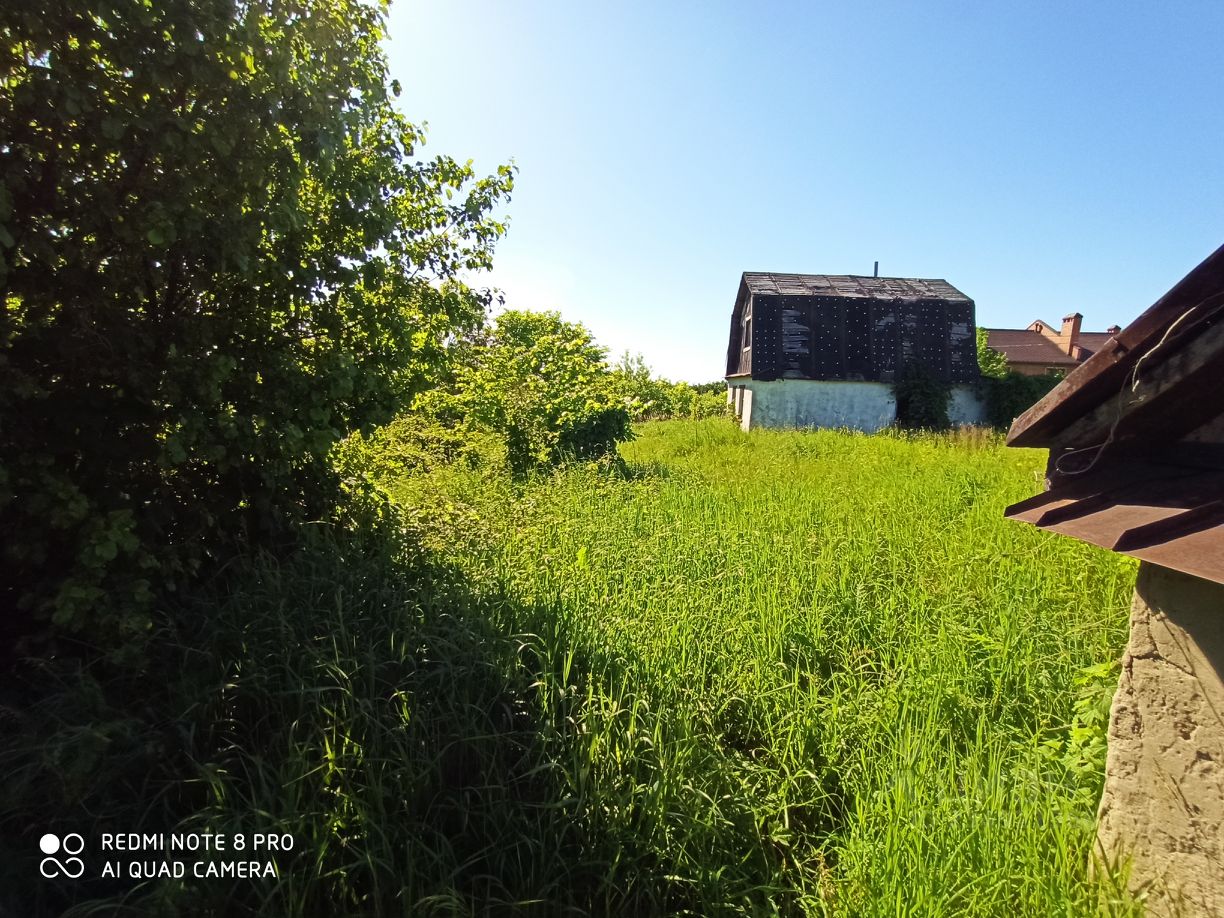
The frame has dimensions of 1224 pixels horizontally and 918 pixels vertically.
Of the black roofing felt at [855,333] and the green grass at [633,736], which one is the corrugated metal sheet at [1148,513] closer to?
the green grass at [633,736]

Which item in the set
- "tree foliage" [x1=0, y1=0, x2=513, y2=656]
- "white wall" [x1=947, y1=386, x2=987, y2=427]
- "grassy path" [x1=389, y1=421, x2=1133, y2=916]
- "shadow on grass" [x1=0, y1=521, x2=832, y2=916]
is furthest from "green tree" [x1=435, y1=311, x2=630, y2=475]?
"white wall" [x1=947, y1=386, x2=987, y2=427]

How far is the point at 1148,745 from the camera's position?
162cm

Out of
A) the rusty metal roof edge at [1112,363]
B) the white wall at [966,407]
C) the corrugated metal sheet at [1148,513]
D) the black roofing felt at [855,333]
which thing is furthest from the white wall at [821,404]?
the corrugated metal sheet at [1148,513]

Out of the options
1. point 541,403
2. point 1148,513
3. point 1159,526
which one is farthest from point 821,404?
point 1159,526

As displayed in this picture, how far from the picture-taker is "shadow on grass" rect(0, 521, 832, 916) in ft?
6.25

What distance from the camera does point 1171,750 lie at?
5.11 ft

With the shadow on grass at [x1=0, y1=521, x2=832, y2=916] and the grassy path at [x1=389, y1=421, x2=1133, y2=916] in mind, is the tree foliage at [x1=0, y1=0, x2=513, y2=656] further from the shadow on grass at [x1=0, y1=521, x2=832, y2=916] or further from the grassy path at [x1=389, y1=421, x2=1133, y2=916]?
the grassy path at [x1=389, y1=421, x2=1133, y2=916]

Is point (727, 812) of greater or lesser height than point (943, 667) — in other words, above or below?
below

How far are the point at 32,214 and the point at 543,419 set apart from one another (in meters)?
7.16

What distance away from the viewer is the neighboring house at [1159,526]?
1291mm

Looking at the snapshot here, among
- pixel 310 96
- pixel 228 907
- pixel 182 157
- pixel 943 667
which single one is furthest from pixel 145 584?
pixel 943 667

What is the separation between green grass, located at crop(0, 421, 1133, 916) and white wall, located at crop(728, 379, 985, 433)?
1459 centimetres

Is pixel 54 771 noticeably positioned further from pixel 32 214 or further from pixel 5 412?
pixel 32 214

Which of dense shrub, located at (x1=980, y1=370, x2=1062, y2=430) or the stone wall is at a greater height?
dense shrub, located at (x1=980, y1=370, x2=1062, y2=430)
